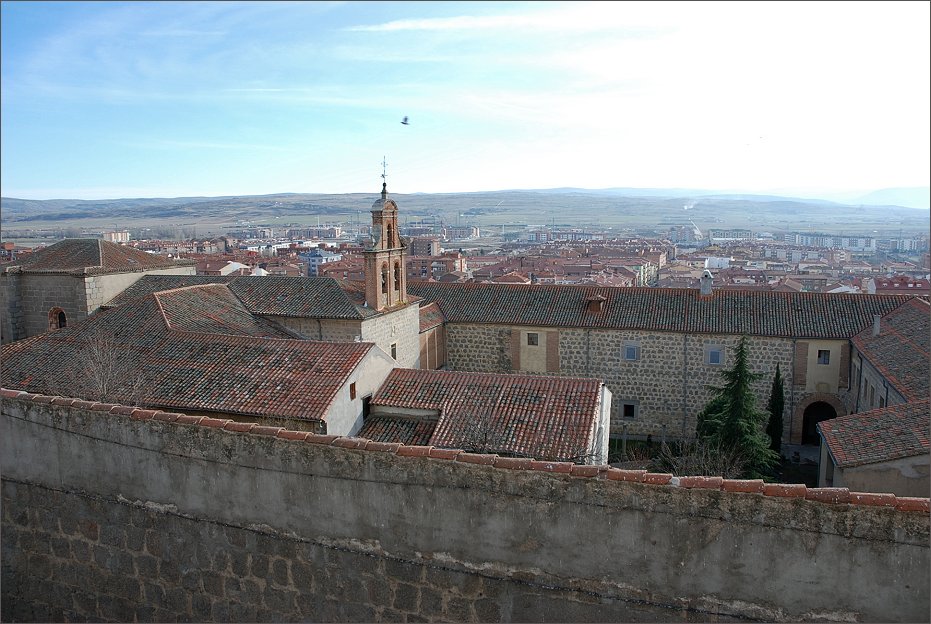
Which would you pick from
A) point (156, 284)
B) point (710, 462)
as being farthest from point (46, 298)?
point (710, 462)

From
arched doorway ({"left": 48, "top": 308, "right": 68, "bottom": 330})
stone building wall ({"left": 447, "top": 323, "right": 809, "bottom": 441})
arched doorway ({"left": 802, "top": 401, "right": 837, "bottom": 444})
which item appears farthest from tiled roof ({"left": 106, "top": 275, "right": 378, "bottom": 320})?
arched doorway ({"left": 802, "top": 401, "right": 837, "bottom": 444})

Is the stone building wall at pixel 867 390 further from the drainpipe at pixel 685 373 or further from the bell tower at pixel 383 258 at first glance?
the bell tower at pixel 383 258

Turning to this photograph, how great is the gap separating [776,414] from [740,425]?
4370 millimetres

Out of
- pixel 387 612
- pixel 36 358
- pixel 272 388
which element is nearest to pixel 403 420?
pixel 272 388

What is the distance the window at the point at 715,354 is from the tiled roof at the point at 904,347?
4.01 metres

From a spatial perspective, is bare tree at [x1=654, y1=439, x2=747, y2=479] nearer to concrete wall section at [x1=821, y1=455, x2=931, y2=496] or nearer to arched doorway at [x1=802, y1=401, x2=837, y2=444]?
concrete wall section at [x1=821, y1=455, x2=931, y2=496]

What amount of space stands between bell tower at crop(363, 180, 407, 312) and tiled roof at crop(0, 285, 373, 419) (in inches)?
198

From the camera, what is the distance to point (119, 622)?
236 inches

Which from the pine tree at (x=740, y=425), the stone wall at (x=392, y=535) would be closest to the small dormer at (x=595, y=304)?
the pine tree at (x=740, y=425)

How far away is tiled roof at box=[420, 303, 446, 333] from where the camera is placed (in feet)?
82.6

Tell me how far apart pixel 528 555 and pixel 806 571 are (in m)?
1.86

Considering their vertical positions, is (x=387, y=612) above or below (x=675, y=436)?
above

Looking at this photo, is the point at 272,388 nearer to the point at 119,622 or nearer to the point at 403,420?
the point at 403,420

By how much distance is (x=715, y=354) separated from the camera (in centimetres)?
2383
